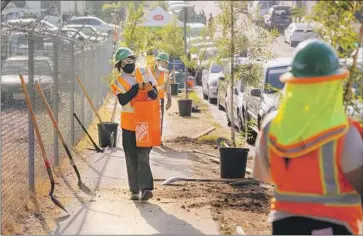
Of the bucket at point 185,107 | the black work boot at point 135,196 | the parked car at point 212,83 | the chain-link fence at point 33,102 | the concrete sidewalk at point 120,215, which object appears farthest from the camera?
the parked car at point 212,83

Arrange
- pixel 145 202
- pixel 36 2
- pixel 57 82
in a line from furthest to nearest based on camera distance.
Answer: pixel 36 2
pixel 57 82
pixel 145 202

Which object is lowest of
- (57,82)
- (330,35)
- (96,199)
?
(96,199)

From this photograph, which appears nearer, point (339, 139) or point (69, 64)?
point (339, 139)

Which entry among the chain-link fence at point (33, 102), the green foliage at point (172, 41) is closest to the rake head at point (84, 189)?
the chain-link fence at point (33, 102)

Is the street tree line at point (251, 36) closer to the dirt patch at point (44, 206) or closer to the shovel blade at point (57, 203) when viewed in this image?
the dirt patch at point (44, 206)

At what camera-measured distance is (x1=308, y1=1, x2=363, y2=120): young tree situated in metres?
5.90

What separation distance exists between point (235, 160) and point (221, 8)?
7.81ft

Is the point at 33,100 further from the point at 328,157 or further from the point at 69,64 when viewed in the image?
the point at 328,157

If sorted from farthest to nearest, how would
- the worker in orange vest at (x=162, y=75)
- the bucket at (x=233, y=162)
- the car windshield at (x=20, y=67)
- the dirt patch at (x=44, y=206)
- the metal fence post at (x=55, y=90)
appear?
1. the worker in orange vest at (x=162, y=75)
2. the metal fence post at (x=55, y=90)
3. the bucket at (x=233, y=162)
4. the car windshield at (x=20, y=67)
5. the dirt patch at (x=44, y=206)

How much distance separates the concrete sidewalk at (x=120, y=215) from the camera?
25.8ft

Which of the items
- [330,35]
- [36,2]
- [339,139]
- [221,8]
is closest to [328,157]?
[339,139]

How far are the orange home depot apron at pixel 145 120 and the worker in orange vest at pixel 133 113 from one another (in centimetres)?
4

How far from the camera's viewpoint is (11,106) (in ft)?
29.0

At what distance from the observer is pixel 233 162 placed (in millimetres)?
10719
